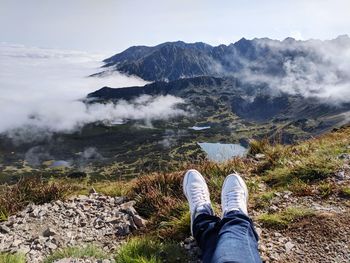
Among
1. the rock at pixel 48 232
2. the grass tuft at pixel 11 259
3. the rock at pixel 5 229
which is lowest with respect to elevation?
the rock at pixel 5 229

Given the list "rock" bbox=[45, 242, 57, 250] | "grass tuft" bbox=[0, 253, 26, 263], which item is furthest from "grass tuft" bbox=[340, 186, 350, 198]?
"grass tuft" bbox=[0, 253, 26, 263]

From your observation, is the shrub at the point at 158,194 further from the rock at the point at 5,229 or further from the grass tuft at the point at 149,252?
the rock at the point at 5,229

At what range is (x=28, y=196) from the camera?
8188 mm

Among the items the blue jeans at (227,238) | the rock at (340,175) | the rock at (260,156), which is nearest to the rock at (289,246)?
the blue jeans at (227,238)

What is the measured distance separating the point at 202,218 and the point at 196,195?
2.99 ft

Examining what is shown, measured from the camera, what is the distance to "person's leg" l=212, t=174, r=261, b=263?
3.94 metres

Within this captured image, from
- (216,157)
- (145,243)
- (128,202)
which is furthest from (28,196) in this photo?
(216,157)

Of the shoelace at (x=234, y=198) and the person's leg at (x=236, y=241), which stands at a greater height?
the person's leg at (x=236, y=241)

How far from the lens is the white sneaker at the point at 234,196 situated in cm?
547

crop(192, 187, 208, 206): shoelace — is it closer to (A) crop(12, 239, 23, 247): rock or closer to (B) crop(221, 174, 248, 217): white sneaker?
(B) crop(221, 174, 248, 217): white sneaker

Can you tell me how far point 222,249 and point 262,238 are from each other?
1790mm

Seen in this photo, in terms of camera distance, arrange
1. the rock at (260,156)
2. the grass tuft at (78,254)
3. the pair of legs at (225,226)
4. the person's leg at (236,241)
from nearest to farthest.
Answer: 1. the person's leg at (236,241)
2. the pair of legs at (225,226)
3. the grass tuft at (78,254)
4. the rock at (260,156)

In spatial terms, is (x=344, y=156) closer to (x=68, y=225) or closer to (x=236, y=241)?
(x=236, y=241)

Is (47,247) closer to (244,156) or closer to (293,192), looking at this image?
(293,192)
